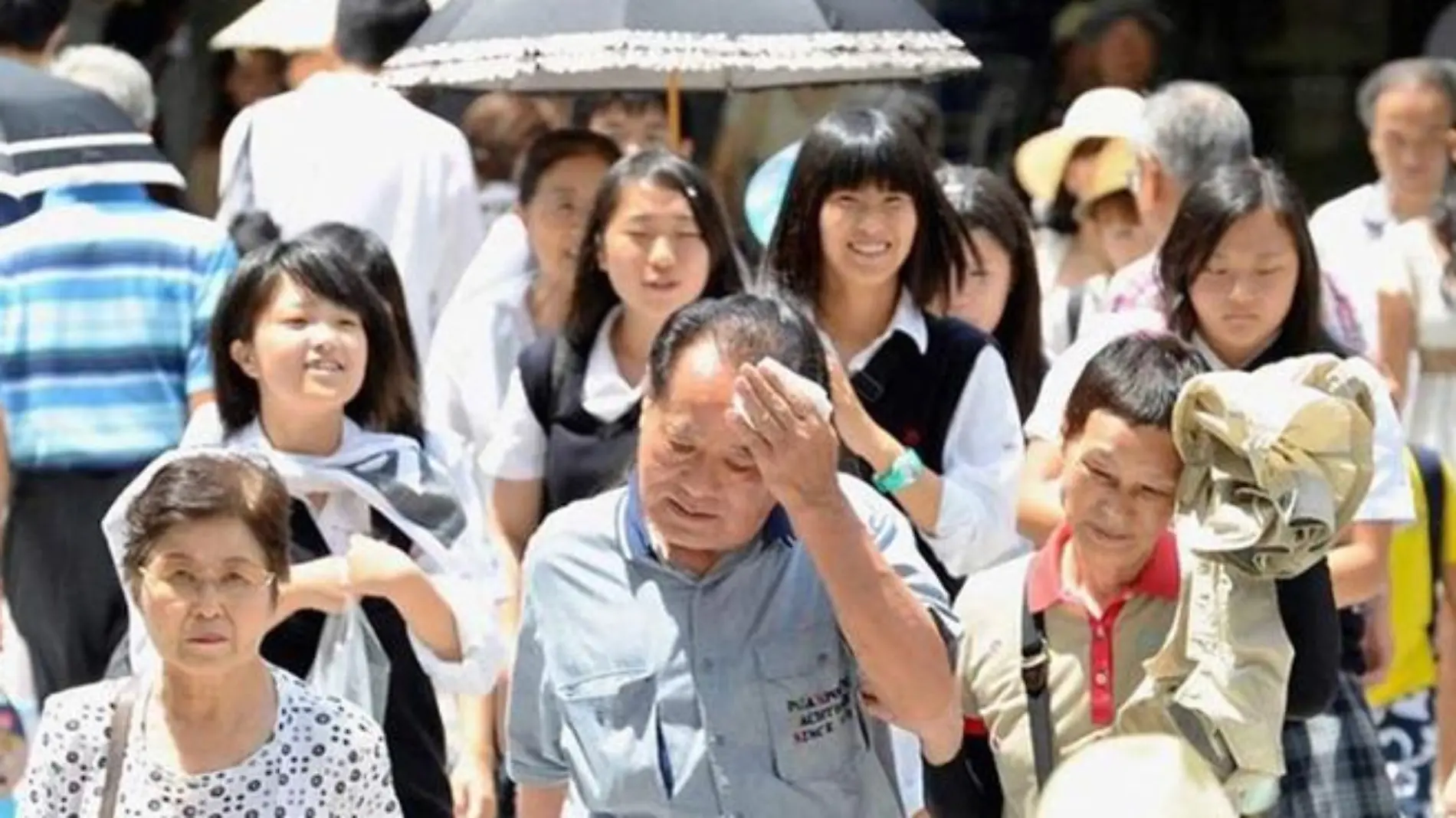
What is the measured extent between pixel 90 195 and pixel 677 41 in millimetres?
1258

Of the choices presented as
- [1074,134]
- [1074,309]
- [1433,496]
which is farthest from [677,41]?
[1074,134]

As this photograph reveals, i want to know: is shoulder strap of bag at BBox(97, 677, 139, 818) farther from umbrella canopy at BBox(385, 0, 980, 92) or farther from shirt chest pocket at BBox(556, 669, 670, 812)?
umbrella canopy at BBox(385, 0, 980, 92)

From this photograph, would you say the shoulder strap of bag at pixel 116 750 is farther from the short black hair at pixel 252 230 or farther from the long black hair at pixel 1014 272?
the short black hair at pixel 252 230

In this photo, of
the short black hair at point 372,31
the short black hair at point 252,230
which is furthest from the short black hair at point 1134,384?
the short black hair at point 372,31

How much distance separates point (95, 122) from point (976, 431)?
2.24m

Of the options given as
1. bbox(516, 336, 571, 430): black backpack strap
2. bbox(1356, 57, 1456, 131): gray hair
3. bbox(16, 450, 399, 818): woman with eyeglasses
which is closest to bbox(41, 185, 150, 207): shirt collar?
bbox(516, 336, 571, 430): black backpack strap

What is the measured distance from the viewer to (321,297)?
558cm

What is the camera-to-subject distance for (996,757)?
4.49 metres

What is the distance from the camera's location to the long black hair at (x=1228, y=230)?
18.5 feet

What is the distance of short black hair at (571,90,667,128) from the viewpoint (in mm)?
9023

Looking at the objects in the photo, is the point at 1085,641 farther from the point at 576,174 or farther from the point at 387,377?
the point at 576,174

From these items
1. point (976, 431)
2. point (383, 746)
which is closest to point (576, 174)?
point (976, 431)

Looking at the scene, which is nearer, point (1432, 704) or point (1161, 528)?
point (1161, 528)

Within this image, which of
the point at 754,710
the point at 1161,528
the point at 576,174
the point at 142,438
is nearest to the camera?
the point at 754,710
